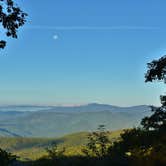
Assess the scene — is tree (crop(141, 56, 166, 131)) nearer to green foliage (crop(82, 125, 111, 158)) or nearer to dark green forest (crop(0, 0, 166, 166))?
dark green forest (crop(0, 0, 166, 166))

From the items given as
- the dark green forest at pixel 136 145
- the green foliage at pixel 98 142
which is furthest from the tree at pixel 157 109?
the green foliage at pixel 98 142

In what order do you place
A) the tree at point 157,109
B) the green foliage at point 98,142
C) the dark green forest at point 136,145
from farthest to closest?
the green foliage at point 98,142 → the tree at point 157,109 → the dark green forest at point 136,145

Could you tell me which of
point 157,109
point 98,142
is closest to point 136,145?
point 157,109

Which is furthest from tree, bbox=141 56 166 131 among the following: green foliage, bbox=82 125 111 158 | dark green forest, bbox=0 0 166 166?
green foliage, bbox=82 125 111 158

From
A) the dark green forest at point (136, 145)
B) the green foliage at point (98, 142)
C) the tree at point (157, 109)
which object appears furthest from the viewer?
the green foliage at point (98, 142)

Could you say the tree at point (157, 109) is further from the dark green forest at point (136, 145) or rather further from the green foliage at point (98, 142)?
the green foliage at point (98, 142)

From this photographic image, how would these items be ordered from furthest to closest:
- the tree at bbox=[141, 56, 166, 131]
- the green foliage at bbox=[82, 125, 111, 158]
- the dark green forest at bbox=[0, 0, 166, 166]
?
the green foliage at bbox=[82, 125, 111, 158], the tree at bbox=[141, 56, 166, 131], the dark green forest at bbox=[0, 0, 166, 166]

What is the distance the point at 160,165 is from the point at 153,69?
32.4ft

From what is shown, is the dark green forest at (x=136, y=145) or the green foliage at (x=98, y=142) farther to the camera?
the green foliage at (x=98, y=142)

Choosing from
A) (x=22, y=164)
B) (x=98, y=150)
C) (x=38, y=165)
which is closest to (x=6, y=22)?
(x=38, y=165)

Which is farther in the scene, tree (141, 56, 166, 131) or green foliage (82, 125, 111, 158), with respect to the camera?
green foliage (82, 125, 111, 158)

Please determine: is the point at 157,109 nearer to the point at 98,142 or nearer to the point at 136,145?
the point at 136,145

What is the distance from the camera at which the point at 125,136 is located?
35.2 metres

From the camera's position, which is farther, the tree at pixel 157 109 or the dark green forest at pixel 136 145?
the tree at pixel 157 109
